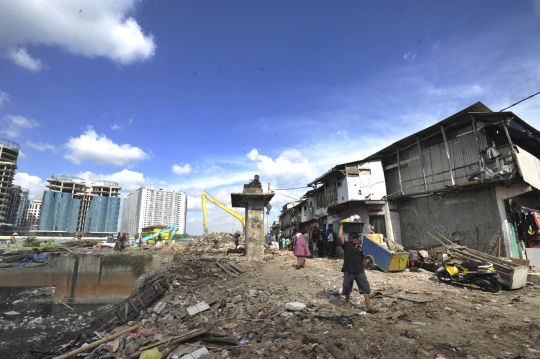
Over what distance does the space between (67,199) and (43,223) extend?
729 centimetres

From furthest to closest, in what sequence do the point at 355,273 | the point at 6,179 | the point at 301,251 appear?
the point at 6,179
the point at 301,251
the point at 355,273

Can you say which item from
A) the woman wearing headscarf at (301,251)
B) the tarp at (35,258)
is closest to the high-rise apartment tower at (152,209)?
the tarp at (35,258)

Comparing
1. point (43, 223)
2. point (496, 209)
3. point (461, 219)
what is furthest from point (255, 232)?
point (43, 223)

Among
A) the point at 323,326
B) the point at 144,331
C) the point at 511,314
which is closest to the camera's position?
the point at 323,326

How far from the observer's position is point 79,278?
51.7 feet

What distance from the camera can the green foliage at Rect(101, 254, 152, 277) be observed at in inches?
623

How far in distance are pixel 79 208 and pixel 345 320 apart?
271 ft

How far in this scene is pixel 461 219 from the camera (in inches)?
508

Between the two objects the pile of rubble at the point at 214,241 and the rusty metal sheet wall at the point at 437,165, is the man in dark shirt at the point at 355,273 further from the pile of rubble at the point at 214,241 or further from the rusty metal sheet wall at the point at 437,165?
the pile of rubble at the point at 214,241

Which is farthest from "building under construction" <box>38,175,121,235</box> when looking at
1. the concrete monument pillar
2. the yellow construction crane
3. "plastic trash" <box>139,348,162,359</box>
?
"plastic trash" <box>139,348,162,359</box>

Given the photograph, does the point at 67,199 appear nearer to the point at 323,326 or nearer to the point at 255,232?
the point at 255,232

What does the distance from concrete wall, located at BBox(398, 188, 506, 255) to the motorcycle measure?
3918mm

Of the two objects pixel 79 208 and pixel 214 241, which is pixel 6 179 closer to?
pixel 79 208

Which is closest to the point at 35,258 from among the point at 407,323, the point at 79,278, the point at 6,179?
the point at 79,278
